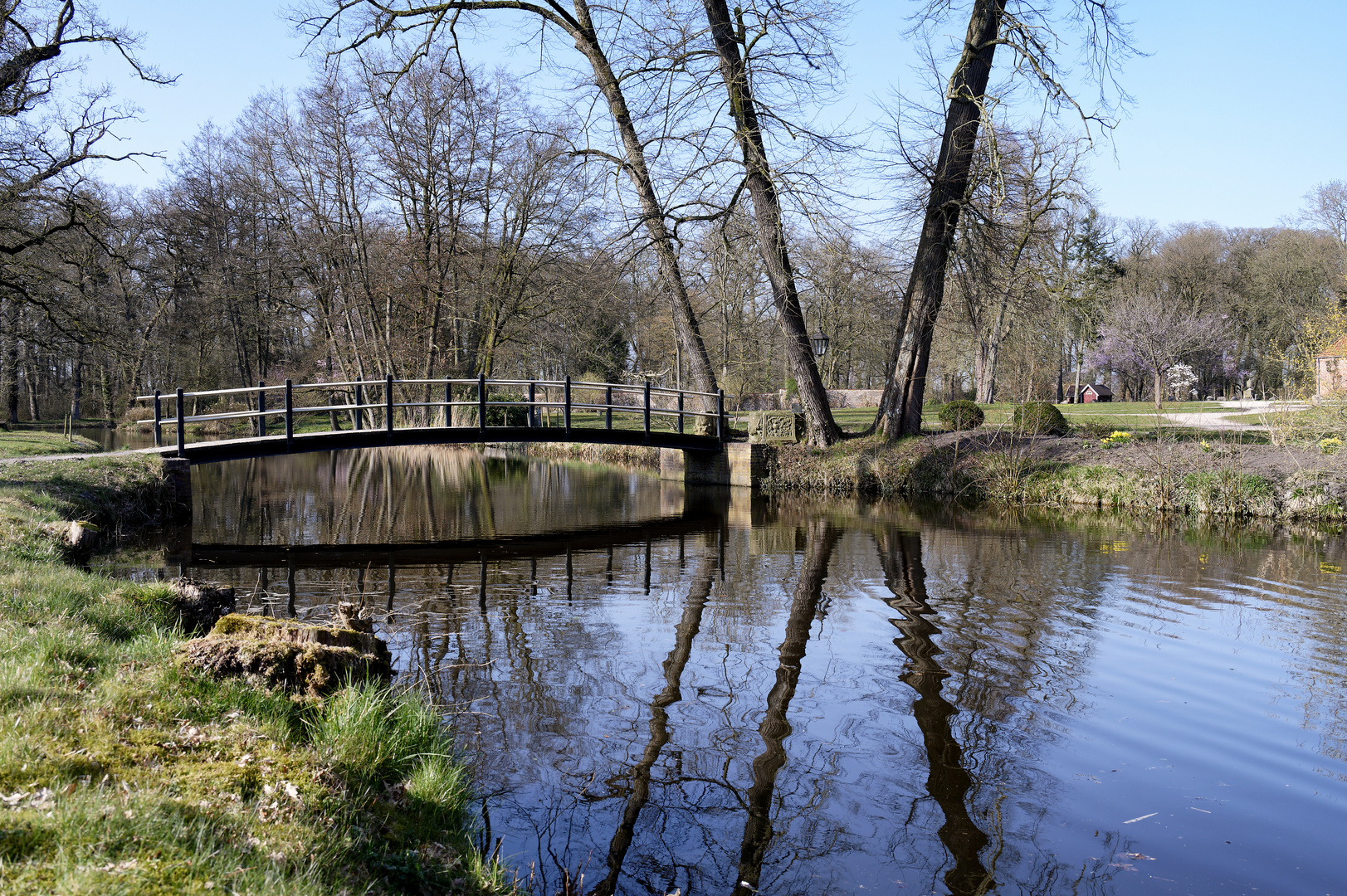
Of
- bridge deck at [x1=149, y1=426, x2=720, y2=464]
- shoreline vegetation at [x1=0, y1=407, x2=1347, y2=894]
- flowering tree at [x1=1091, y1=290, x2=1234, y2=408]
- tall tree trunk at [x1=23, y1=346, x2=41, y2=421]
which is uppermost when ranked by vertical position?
flowering tree at [x1=1091, y1=290, x2=1234, y2=408]

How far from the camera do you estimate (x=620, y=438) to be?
1702 cm

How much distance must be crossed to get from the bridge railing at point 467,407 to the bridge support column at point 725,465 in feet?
1.63

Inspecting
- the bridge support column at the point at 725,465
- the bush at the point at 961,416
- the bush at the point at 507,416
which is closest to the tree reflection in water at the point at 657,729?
the bridge support column at the point at 725,465

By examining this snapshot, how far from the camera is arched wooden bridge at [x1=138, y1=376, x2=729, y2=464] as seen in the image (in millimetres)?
13641

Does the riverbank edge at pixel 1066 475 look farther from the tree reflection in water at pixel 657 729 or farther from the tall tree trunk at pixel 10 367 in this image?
the tall tree trunk at pixel 10 367

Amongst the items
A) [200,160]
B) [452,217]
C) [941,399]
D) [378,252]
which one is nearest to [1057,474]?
[452,217]

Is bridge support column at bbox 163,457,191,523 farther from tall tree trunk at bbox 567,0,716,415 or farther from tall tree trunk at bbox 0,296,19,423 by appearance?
tall tree trunk at bbox 0,296,19,423

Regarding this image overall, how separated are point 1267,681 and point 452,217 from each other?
78.2 ft

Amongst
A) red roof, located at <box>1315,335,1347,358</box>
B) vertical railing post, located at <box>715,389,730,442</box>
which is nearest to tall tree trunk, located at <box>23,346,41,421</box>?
vertical railing post, located at <box>715,389,730,442</box>

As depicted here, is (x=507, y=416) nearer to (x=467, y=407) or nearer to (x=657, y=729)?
(x=467, y=407)

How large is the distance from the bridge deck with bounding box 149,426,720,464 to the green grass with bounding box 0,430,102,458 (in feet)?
12.6

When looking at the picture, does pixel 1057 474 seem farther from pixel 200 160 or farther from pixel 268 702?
pixel 200 160

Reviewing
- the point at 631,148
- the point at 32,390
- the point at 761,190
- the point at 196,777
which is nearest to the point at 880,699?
the point at 196,777

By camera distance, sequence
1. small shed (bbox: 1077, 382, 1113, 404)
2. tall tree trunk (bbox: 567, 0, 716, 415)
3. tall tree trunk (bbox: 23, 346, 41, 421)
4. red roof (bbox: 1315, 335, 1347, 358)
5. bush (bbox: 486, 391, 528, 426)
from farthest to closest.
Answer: small shed (bbox: 1077, 382, 1113, 404)
tall tree trunk (bbox: 23, 346, 41, 421)
bush (bbox: 486, 391, 528, 426)
tall tree trunk (bbox: 567, 0, 716, 415)
red roof (bbox: 1315, 335, 1347, 358)
